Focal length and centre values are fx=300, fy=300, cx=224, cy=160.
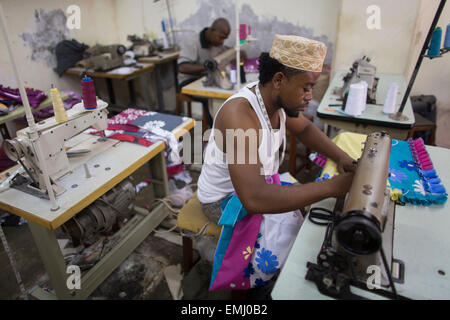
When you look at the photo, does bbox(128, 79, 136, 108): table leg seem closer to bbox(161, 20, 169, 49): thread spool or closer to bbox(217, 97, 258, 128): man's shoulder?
bbox(161, 20, 169, 49): thread spool

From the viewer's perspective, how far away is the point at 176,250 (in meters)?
2.32

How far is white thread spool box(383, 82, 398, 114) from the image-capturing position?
2.11 m

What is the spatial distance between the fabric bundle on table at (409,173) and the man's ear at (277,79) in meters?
0.49

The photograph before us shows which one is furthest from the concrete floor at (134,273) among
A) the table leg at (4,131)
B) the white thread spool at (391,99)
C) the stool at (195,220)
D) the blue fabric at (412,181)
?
the white thread spool at (391,99)

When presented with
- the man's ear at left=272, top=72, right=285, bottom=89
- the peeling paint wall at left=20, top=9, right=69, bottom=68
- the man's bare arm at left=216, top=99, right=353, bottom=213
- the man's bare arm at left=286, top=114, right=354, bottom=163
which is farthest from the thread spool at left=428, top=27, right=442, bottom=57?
the peeling paint wall at left=20, top=9, right=69, bottom=68

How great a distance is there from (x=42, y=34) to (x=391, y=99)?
321 cm

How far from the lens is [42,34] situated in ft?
9.73

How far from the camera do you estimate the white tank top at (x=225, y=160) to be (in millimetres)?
1383

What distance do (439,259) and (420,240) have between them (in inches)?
3.4

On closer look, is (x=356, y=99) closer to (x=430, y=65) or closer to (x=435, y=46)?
(x=435, y=46)

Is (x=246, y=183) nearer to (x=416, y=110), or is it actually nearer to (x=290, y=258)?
(x=290, y=258)

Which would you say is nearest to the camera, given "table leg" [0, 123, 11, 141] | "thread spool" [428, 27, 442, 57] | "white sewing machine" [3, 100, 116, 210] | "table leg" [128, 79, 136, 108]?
"white sewing machine" [3, 100, 116, 210]

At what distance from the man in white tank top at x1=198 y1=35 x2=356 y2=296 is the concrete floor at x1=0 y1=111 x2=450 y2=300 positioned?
62cm

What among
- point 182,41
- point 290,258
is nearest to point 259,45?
point 182,41
